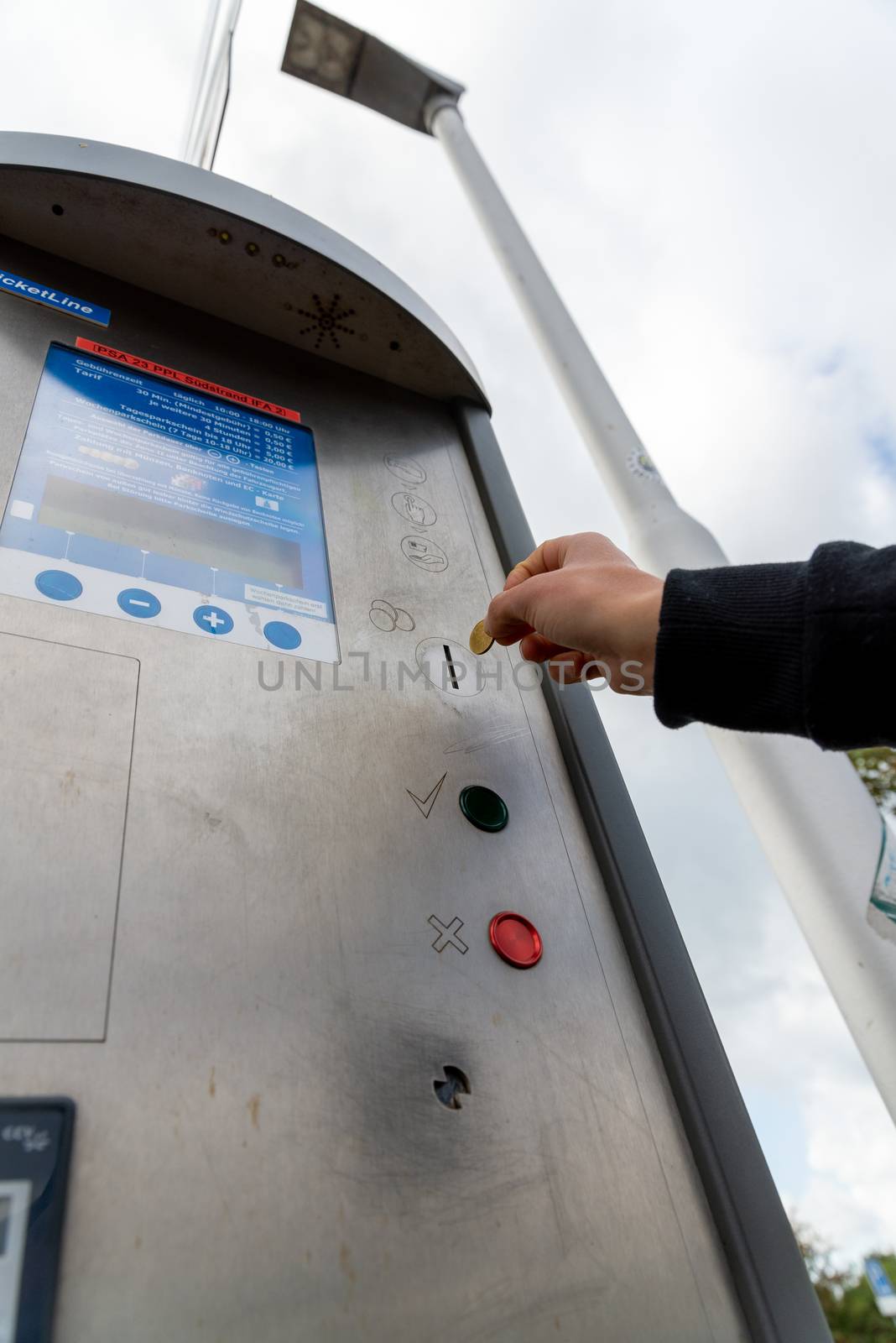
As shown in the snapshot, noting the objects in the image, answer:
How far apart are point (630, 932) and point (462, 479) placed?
0.92 metres

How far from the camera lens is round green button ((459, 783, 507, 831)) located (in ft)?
3.32

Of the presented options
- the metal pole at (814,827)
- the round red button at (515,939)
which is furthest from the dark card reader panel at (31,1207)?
the metal pole at (814,827)

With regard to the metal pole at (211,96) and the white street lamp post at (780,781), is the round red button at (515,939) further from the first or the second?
the metal pole at (211,96)

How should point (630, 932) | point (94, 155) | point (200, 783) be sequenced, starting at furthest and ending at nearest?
point (94, 155)
point (630, 932)
point (200, 783)

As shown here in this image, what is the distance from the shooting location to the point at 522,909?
0.96m

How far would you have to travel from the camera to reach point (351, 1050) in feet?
2.51

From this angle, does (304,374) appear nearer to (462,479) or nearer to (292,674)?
(462,479)

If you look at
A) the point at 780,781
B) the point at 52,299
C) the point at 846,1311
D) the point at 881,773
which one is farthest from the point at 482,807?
the point at 846,1311

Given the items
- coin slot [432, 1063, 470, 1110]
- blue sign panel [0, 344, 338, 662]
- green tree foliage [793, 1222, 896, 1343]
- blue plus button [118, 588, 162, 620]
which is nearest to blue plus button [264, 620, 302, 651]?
blue sign panel [0, 344, 338, 662]

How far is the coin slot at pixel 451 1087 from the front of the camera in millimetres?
779

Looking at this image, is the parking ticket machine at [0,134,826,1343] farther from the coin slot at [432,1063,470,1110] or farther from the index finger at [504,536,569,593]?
the index finger at [504,536,569,593]

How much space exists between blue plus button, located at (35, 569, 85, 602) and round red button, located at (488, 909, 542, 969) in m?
0.62

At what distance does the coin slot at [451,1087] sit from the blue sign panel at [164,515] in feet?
1.74

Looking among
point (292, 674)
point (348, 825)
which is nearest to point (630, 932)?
point (348, 825)
